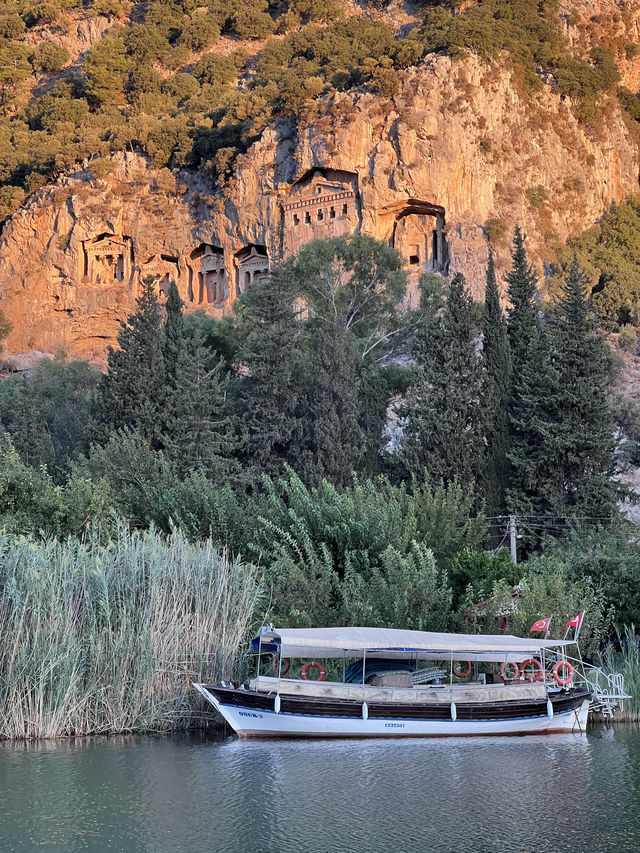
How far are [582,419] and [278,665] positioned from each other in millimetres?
18229

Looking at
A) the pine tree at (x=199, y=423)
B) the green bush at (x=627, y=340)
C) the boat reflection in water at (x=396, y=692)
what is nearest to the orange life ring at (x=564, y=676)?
the boat reflection in water at (x=396, y=692)

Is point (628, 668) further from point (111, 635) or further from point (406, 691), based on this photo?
point (111, 635)

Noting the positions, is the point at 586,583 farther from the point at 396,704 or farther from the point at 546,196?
the point at 546,196

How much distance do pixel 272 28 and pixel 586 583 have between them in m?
66.8

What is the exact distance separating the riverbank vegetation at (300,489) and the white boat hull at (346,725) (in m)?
1.17

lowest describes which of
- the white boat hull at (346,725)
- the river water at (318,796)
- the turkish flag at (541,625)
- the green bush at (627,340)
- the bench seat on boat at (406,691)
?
the river water at (318,796)

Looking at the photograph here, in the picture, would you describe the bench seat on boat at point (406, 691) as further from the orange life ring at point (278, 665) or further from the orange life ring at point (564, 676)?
the orange life ring at point (564, 676)

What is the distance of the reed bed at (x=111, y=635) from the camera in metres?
17.0

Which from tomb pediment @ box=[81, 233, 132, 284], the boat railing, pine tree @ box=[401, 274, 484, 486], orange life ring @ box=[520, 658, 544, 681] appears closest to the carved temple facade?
tomb pediment @ box=[81, 233, 132, 284]

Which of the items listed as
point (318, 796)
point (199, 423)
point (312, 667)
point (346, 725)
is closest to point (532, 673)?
point (346, 725)

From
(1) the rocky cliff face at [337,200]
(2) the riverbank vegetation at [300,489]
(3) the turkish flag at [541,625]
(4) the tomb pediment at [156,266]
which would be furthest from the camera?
(4) the tomb pediment at [156,266]

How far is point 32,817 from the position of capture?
1246cm

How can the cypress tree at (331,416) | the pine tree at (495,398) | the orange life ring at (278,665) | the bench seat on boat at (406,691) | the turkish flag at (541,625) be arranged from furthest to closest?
the pine tree at (495,398) < the cypress tree at (331,416) < the turkish flag at (541,625) < the orange life ring at (278,665) < the bench seat on boat at (406,691)

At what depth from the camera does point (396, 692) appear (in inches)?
707
